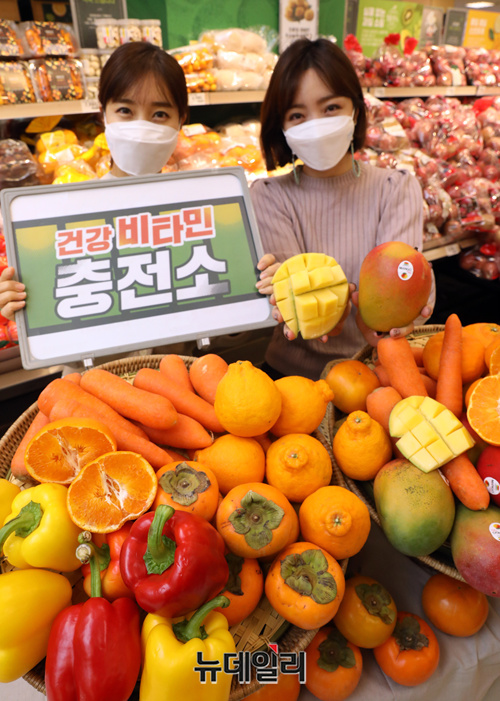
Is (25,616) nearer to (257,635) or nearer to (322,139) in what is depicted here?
(257,635)

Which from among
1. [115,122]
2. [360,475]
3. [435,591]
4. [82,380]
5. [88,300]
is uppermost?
[115,122]

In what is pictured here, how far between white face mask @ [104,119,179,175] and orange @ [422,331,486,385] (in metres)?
1.10

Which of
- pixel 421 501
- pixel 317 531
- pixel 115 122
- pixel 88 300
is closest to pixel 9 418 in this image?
pixel 88 300

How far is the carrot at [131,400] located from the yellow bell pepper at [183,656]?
38 cm

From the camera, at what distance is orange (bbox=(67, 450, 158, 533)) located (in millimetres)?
741

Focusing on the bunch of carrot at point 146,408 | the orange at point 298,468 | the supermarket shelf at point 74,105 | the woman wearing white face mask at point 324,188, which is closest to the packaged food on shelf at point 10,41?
the supermarket shelf at point 74,105

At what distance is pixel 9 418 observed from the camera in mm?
1953

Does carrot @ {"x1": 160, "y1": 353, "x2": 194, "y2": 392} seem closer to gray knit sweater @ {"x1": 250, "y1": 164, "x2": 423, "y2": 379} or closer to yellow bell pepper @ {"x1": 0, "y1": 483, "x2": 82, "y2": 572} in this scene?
yellow bell pepper @ {"x1": 0, "y1": 483, "x2": 82, "y2": 572}

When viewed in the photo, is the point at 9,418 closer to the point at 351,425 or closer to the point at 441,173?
the point at 351,425

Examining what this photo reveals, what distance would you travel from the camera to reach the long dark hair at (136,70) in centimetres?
138

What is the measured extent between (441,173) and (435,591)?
9.95ft

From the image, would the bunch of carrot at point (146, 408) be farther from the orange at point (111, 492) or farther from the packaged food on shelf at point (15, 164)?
the packaged food on shelf at point (15, 164)

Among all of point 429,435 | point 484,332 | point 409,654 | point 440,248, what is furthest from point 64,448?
point 440,248

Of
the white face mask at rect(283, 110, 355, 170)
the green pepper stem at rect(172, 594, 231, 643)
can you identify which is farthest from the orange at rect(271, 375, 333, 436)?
the white face mask at rect(283, 110, 355, 170)
